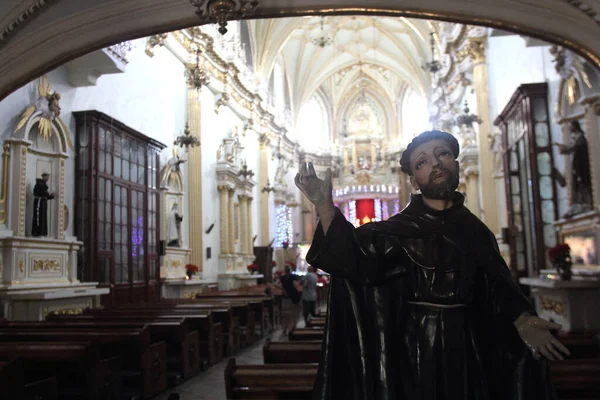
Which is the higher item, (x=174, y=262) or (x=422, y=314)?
(x=174, y=262)

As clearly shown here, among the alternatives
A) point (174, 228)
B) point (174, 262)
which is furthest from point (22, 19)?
point (174, 262)

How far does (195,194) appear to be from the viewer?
1497 cm

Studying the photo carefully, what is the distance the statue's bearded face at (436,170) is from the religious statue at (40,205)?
6.95m

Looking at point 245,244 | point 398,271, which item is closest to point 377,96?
point 245,244

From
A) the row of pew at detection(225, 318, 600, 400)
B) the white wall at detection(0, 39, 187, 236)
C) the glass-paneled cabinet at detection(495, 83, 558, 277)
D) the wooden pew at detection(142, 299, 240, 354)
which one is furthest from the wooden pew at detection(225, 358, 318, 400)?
the glass-paneled cabinet at detection(495, 83, 558, 277)

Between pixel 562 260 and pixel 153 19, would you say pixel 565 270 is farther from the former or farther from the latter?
pixel 153 19

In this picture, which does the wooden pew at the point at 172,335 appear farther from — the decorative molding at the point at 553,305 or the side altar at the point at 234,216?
the side altar at the point at 234,216

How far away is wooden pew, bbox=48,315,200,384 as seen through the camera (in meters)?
6.23

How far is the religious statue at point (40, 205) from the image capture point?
25.7 feet

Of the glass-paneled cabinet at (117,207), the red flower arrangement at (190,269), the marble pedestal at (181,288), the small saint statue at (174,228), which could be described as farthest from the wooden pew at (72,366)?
the red flower arrangement at (190,269)

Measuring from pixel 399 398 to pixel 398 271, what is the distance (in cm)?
46

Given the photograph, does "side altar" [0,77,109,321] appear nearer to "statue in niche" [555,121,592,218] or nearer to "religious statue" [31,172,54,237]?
"religious statue" [31,172,54,237]

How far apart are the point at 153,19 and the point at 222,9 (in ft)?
2.72

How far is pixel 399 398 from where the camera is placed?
2033 mm
